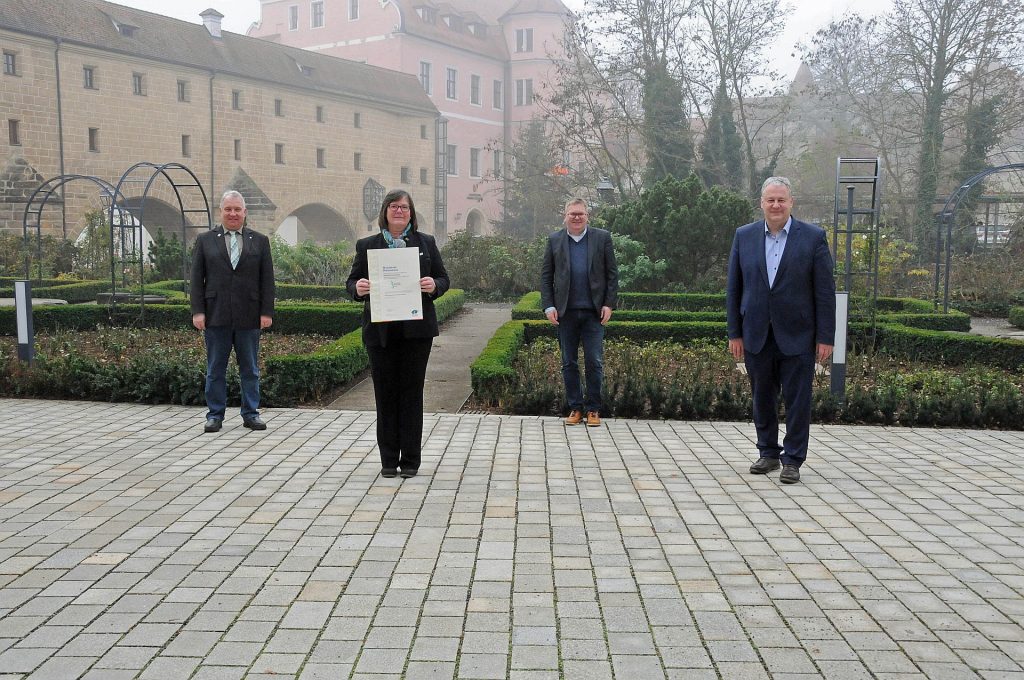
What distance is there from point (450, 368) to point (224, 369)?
12.4 feet

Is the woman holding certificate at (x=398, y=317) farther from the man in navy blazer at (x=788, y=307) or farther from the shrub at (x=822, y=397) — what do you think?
the shrub at (x=822, y=397)

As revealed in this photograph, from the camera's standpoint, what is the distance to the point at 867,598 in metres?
3.64

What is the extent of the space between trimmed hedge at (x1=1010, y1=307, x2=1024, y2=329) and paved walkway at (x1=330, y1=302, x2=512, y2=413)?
27.3 ft

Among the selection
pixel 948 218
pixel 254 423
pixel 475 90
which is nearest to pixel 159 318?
pixel 254 423

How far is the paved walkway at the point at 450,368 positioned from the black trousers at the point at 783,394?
3011 mm

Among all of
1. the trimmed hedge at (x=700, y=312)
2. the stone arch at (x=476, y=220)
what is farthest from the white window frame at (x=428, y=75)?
the trimmed hedge at (x=700, y=312)

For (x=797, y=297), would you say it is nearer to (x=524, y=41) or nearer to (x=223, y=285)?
(x=223, y=285)

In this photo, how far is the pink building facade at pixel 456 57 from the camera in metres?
49.1

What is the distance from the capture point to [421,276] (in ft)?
18.6

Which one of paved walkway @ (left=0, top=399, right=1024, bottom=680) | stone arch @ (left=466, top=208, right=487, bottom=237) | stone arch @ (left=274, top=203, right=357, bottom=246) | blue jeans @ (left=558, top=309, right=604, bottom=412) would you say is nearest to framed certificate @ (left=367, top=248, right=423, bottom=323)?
paved walkway @ (left=0, top=399, right=1024, bottom=680)

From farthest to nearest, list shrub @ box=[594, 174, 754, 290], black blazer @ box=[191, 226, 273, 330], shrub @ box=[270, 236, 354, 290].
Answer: shrub @ box=[270, 236, 354, 290]
shrub @ box=[594, 174, 754, 290]
black blazer @ box=[191, 226, 273, 330]

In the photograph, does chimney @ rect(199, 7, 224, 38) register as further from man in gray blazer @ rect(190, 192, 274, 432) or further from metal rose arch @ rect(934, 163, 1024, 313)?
man in gray blazer @ rect(190, 192, 274, 432)

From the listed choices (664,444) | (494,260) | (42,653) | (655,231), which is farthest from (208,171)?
(42,653)

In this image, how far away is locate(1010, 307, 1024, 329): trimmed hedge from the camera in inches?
587
